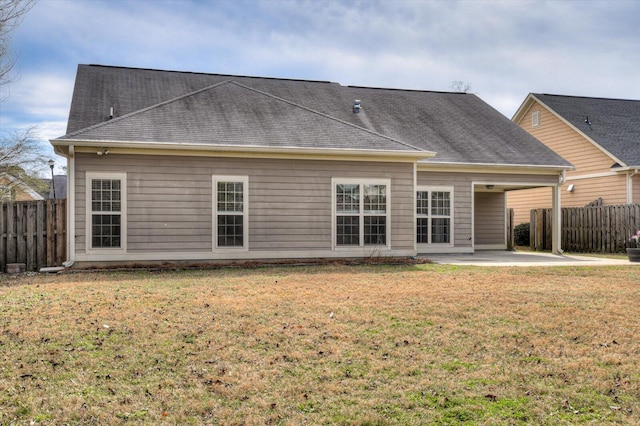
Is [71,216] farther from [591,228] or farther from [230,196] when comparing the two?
[591,228]

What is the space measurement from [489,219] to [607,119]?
865 centimetres

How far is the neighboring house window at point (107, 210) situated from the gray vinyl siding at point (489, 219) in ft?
40.6

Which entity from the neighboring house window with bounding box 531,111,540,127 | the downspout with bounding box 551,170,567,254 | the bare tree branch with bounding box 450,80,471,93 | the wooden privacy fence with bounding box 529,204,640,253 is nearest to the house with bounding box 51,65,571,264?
the downspout with bounding box 551,170,567,254

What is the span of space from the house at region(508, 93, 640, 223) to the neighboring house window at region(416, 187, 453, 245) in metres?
7.80

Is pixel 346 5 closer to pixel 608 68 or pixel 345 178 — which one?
pixel 345 178

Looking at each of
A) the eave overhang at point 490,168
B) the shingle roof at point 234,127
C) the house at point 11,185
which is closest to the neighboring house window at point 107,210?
the shingle roof at point 234,127

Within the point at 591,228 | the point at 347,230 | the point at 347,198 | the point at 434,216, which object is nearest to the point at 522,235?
the point at 591,228

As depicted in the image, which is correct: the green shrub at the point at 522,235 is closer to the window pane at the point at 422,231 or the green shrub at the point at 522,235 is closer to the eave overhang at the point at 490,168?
the eave overhang at the point at 490,168

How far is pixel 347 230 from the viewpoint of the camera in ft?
45.1

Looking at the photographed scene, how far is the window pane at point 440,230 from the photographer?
16312 millimetres

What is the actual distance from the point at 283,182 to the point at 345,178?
63.9 inches

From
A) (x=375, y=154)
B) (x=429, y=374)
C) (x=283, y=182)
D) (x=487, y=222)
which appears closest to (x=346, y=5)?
(x=375, y=154)

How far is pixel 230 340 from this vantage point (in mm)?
5746

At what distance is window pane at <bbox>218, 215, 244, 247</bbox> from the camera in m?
13.0
